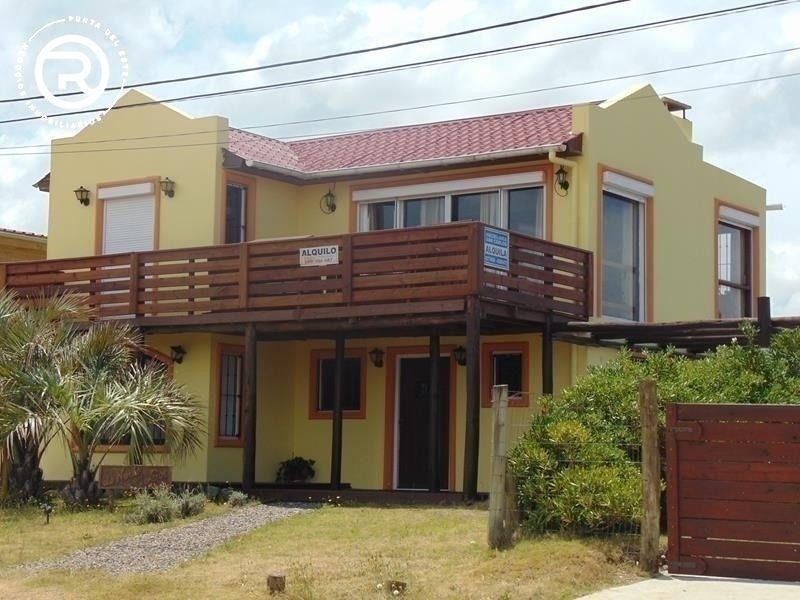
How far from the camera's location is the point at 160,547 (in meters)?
14.4

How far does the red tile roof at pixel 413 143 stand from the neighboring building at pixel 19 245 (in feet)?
20.1

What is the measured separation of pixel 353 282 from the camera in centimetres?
1867

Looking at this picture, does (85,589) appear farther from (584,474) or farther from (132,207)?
(132,207)

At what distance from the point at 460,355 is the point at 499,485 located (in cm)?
806

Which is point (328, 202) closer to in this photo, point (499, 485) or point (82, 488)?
point (82, 488)

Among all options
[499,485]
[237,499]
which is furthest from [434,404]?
[499,485]

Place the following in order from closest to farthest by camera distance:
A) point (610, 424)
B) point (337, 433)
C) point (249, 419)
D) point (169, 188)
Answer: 1. point (610, 424)
2. point (249, 419)
3. point (337, 433)
4. point (169, 188)

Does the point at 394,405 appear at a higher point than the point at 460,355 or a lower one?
lower

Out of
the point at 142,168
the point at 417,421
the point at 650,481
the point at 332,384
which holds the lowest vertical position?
the point at 650,481

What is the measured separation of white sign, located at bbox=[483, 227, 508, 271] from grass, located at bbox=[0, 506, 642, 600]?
12.5 feet

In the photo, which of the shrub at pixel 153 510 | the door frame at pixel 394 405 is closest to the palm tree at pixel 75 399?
the shrub at pixel 153 510

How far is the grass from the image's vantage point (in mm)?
11461

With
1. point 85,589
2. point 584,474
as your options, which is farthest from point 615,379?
point 85,589

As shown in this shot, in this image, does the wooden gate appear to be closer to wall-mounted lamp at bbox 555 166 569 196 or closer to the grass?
the grass
